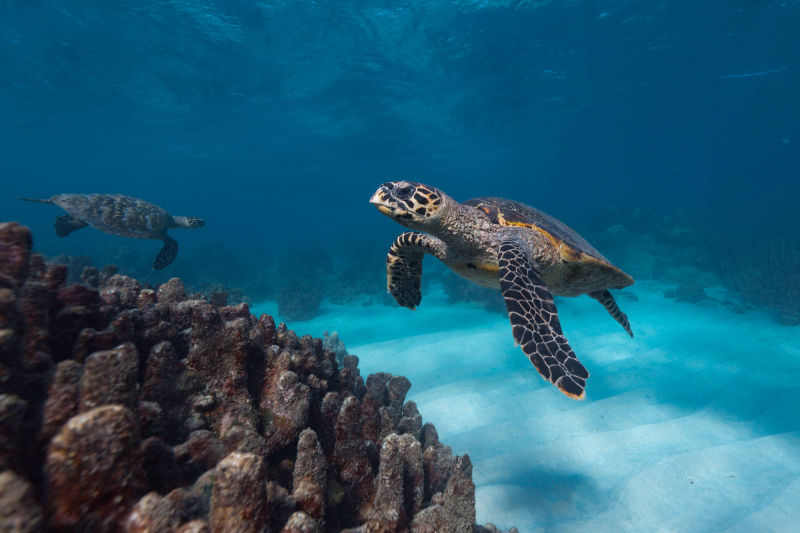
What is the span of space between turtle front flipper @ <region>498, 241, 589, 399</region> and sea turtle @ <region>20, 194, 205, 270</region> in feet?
28.1

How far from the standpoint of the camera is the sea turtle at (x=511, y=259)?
3113 millimetres

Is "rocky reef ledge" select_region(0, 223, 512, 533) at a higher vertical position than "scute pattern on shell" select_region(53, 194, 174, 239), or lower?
lower

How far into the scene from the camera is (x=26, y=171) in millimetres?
61844

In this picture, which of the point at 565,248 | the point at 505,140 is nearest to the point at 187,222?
the point at 565,248

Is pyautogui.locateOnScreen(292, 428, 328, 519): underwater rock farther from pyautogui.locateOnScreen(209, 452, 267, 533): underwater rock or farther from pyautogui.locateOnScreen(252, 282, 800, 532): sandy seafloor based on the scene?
pyautogui.locateOnScreen(252, 282, 800, 532): sandy seafloor

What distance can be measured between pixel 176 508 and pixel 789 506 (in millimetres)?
6678

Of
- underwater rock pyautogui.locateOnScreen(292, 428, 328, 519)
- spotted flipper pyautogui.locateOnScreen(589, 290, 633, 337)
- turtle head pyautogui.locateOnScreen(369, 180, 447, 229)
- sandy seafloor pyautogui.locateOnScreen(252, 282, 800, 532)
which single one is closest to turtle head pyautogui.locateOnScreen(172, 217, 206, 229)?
sandy seafloor pyautogui.locateOnScreen(252, 282, 800, 532)

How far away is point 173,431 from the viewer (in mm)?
1793

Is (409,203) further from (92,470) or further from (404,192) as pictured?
(92,470)

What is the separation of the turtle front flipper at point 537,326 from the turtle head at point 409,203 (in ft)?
3.38

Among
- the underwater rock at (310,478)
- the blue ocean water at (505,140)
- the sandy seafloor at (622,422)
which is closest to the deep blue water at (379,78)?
the blue ocean water at (505,140)

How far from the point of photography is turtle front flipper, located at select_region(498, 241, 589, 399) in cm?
283

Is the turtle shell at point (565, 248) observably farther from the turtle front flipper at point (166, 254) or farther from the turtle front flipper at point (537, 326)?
the turtle front flipper at point (166, 254)

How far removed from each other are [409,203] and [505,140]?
48.2m
